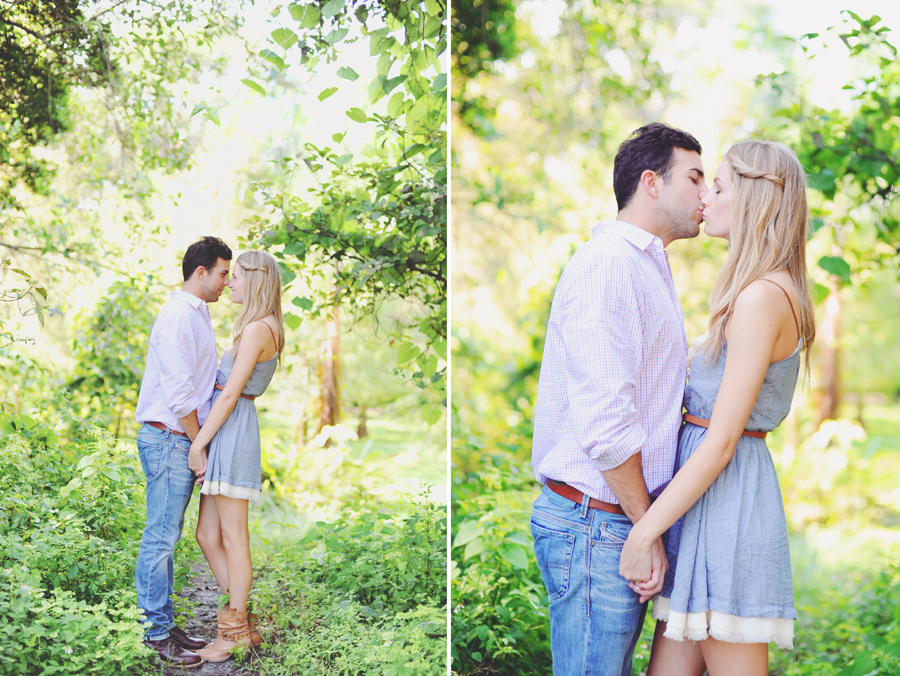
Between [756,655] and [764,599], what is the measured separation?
0.14m

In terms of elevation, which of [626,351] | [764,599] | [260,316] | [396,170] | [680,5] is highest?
[680,5]

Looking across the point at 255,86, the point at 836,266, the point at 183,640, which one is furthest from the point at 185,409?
the point at 836,266

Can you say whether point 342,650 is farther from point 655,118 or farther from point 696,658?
point 655,118

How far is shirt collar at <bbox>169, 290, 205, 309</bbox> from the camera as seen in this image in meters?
2.34

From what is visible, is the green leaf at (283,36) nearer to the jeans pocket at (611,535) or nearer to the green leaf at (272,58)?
the green leaf at (272,58)

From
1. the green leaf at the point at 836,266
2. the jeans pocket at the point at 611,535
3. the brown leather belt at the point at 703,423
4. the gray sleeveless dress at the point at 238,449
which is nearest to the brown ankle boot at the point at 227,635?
the gray sleeveless dress at the point at 238,449

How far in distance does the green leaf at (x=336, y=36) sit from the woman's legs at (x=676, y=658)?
2188mm

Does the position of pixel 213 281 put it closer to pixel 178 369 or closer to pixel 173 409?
pixel 178 369

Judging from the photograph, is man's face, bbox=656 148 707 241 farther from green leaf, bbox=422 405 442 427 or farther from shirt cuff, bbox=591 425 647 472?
green leaf, bbox=422 405 442 427

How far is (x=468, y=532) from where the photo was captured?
2785mm

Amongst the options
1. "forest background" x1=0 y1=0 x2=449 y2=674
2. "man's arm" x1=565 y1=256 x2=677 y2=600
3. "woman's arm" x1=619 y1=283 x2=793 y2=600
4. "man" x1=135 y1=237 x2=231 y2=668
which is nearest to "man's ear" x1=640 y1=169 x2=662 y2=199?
"man's arm" x1=565 y1=256 x2=677 y2=600

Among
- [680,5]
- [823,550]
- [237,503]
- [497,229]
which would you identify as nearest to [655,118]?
[680,5]

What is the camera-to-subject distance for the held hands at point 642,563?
1.53m

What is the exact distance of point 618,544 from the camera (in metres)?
1.58
